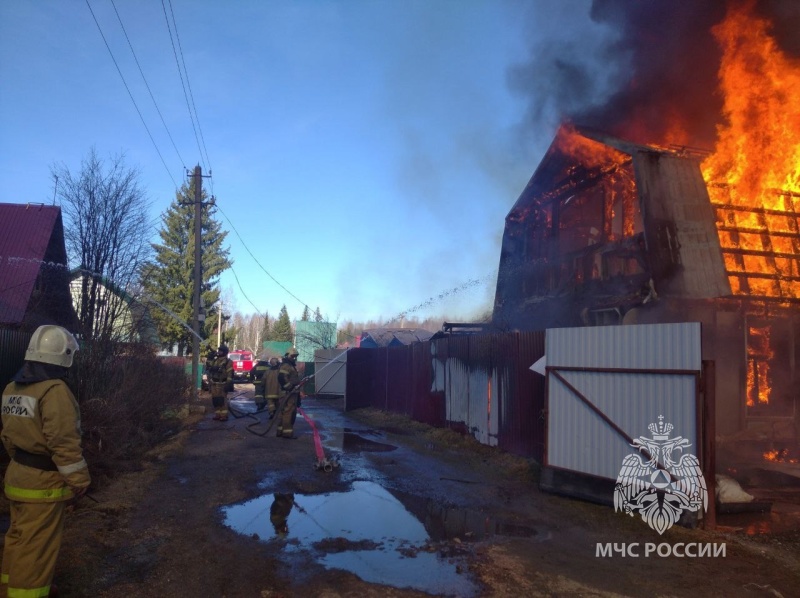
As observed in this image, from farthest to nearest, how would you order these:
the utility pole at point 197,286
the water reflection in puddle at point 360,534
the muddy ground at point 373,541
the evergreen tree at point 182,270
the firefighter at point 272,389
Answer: the evergreen tree at point 182,270 → the utility pole at point 197,286 → the firefighter at point 272,389 → the water reflection in puddle at point 360,534 → the muddy ground at point 373,541

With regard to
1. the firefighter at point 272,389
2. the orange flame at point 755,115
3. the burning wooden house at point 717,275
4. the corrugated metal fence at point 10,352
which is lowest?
the firefighter at point 272,389

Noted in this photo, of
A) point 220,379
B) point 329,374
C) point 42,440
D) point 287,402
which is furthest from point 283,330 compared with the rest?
point 42,440

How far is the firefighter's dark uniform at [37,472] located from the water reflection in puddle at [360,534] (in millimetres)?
2050

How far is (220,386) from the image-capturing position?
1297 centimetres

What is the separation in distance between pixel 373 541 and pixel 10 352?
18.3 feet

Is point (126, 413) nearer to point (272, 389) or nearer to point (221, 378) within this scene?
point (272, 389)

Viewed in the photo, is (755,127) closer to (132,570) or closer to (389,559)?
(389,559)

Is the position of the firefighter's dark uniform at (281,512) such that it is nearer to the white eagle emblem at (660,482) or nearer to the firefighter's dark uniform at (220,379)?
the white eagle emblem at (660,482)

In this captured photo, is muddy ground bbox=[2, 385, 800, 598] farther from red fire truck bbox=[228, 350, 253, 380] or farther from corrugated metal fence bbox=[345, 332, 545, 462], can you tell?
red fire truck bbox=[228, 350, 253, 380]

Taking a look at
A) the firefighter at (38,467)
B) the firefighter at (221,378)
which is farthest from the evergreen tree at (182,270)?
the firefighter at (38,467)

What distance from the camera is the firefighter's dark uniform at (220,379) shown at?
1273 cm

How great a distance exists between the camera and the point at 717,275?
31.0 feet

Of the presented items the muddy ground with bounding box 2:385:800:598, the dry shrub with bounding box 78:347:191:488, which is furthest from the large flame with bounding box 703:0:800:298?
the dry shrub with bounding box 78:347:191:488

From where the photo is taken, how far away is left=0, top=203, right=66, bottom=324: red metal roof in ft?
50.9
